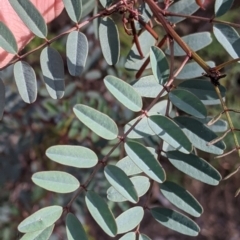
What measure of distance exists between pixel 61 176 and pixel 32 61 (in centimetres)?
130

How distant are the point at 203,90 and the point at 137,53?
20 centimetres

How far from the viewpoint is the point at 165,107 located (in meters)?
1.01

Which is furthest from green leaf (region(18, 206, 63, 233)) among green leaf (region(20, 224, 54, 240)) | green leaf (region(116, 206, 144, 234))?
green leaf (region(116, 206, 144, 234))

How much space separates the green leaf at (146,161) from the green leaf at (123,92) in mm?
73

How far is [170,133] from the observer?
2.85 feet

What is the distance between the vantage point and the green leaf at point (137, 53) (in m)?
1.10

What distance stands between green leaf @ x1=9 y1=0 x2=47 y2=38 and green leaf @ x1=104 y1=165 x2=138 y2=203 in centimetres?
29

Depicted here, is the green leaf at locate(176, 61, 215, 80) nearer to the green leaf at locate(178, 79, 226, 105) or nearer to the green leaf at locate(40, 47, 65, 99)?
the green leaf at locate(178, 79, 226, 105)

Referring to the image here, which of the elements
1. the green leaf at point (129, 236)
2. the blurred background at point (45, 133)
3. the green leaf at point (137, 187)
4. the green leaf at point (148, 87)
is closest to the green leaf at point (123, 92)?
the green leaf at point (148, 87)

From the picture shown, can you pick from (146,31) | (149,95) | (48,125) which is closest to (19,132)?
(48,125)

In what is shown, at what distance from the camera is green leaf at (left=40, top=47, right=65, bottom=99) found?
0.94 meters

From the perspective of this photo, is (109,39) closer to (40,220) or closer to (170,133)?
(170,133)

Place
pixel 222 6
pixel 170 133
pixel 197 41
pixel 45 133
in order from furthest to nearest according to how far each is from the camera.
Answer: pixel 45 133
pixel 197 41
pixel 222 6
pixel 170 133

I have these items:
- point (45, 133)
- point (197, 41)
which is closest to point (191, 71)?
point (197, 41)
